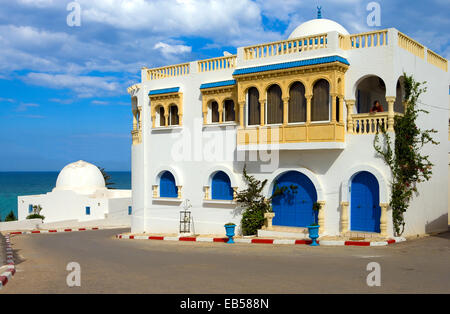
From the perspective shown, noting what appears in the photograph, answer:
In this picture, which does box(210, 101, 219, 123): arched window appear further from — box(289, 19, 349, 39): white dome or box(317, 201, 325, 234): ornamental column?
box(317, 201, 325, 234): ornamental column

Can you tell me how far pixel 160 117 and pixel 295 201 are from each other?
8.21 metres

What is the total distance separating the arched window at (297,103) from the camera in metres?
17.0

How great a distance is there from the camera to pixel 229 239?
17.1m

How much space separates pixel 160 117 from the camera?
74.4 ft

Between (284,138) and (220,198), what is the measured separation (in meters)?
4.39

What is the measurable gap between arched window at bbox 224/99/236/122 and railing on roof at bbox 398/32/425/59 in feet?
22.8

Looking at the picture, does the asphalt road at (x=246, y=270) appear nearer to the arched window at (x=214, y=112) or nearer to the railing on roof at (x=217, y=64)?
the arched window at (x=214, y=112)

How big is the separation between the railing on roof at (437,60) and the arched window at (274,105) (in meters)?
5.91

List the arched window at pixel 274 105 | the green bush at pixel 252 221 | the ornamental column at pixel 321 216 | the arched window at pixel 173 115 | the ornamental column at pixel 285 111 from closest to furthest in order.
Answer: the ornamental column at pixel 321 216 < the ornamental column at pixel 285 111 < the arched window at pixel 274 105 < the green bush at pixel 252 221 < the arched window at pixel 173 115

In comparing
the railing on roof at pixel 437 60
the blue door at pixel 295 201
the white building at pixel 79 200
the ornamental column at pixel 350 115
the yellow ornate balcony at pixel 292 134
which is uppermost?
the railing on roof at pixel 437 60

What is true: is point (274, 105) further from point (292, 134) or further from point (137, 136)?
point (137, 136)
